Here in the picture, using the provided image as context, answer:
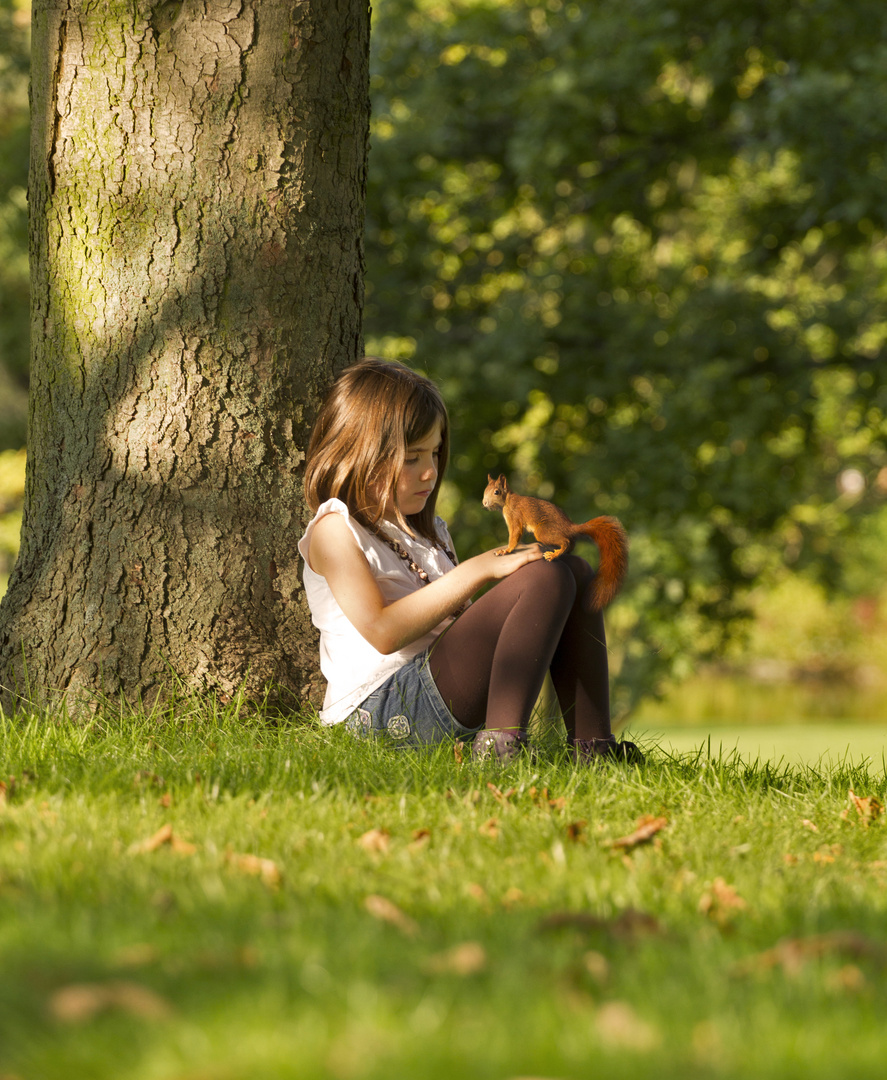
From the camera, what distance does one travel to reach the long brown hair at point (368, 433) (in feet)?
10.8

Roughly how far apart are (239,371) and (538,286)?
17.6 feet

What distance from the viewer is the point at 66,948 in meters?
1.65

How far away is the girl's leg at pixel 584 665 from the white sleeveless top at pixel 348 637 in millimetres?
362

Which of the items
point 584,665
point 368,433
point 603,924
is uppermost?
point 368,433

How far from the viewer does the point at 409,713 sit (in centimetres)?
321

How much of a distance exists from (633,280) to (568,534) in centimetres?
685

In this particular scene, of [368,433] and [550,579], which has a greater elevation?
[368,433]

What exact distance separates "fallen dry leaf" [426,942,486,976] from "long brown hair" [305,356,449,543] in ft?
6.03

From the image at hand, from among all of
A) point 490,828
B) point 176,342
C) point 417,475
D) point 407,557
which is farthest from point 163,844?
point 176,342

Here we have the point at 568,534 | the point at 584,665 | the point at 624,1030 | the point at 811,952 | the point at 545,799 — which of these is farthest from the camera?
the point at 584,665

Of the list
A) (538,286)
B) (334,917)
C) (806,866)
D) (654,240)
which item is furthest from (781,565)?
(334,917)

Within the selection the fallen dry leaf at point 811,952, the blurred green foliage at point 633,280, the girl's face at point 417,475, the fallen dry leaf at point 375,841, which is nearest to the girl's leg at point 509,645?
the girl's face at point 417,475

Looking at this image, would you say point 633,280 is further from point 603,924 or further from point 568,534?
point 603,924

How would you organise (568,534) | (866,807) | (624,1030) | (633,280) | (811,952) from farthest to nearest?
(633,280)
(568,534)
(866,807)
(811,952)
(624,1030)
